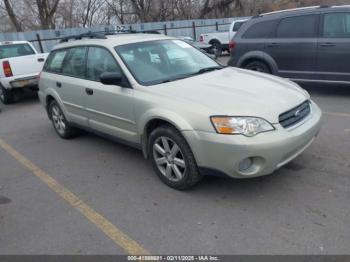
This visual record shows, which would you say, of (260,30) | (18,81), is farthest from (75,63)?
(18,81)

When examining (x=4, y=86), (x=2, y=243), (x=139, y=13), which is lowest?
(x=2, y=243)

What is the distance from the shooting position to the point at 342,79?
663 cm

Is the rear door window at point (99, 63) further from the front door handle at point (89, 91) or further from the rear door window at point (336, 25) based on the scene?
the rear door window at point (336, 25)

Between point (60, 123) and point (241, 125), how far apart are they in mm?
3829

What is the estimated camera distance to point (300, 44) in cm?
704

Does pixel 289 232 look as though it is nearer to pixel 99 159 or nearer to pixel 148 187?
pixel 148 187

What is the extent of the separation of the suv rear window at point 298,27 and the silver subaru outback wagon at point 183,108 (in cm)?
314

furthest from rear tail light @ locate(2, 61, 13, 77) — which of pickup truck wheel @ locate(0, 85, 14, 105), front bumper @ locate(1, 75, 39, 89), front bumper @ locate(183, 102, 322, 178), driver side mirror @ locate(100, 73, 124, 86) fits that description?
front bumper @ locate(183, 102, 322, 178)

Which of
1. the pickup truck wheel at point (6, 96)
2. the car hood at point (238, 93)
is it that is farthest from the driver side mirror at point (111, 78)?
the pickup truck wheel at point (6, 96)

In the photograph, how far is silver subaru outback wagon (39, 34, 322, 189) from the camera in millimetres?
3213

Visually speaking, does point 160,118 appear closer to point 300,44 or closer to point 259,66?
point 300,44

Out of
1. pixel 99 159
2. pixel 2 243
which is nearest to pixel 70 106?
pixel 99 159

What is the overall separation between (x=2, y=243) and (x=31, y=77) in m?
7.21

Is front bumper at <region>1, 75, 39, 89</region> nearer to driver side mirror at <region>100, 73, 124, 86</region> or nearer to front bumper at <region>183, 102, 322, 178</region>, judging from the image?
driver side mirror at <region>100, 73, 124, 86</region>
